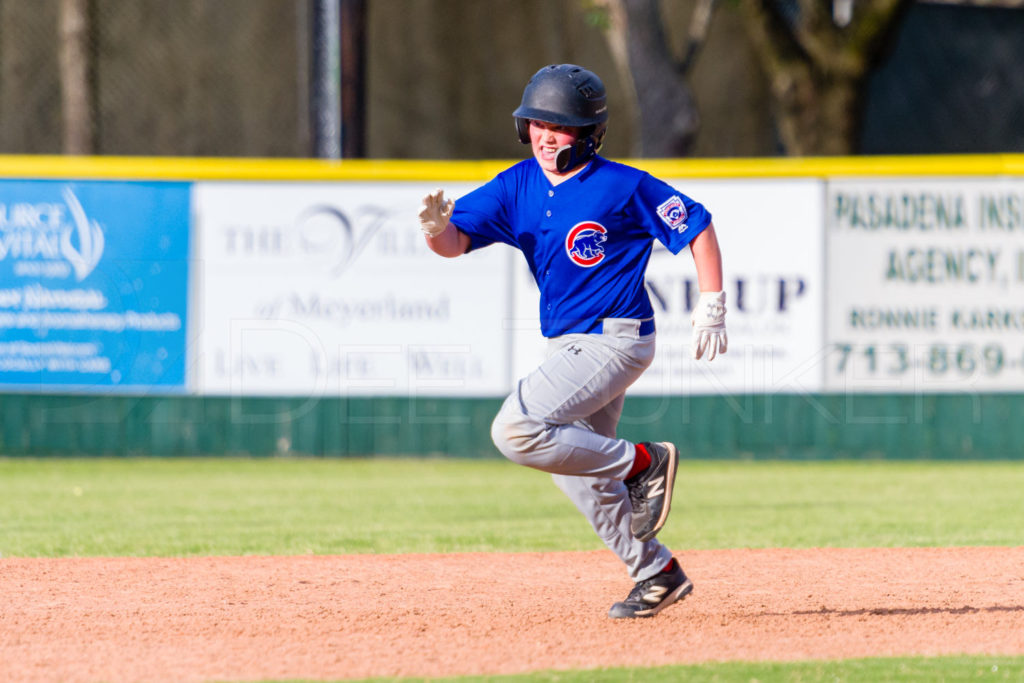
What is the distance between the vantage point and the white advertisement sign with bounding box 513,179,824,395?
11.5 m

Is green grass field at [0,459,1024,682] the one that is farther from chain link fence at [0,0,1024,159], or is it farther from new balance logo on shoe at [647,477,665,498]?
chain link fence at [0,0,1024,159]

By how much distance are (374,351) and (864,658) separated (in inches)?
291

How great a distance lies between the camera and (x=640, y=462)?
16.7 ft

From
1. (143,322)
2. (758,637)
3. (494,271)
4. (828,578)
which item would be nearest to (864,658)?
(758,637)

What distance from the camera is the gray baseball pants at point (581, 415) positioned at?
4.98 meters

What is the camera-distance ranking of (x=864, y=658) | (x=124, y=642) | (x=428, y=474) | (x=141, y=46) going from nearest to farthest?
(x=864, y=658), (x=124, y=642), (x=428, y=474), (x=141, y=46)

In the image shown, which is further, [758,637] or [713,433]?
[713,433]

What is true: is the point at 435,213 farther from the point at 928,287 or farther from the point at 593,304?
the point at 928,287

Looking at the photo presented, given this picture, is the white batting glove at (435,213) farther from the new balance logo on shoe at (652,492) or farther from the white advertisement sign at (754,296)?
the white advertisement sign at (754,296)

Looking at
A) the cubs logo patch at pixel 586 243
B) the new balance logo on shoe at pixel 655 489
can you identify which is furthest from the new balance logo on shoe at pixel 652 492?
the cubs logo patch at pixel 586 243

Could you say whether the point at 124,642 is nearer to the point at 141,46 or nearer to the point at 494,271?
the point at 494,271

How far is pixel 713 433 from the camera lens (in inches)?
458

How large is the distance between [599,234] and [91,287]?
741cm

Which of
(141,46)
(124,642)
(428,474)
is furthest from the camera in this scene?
(141,46)
